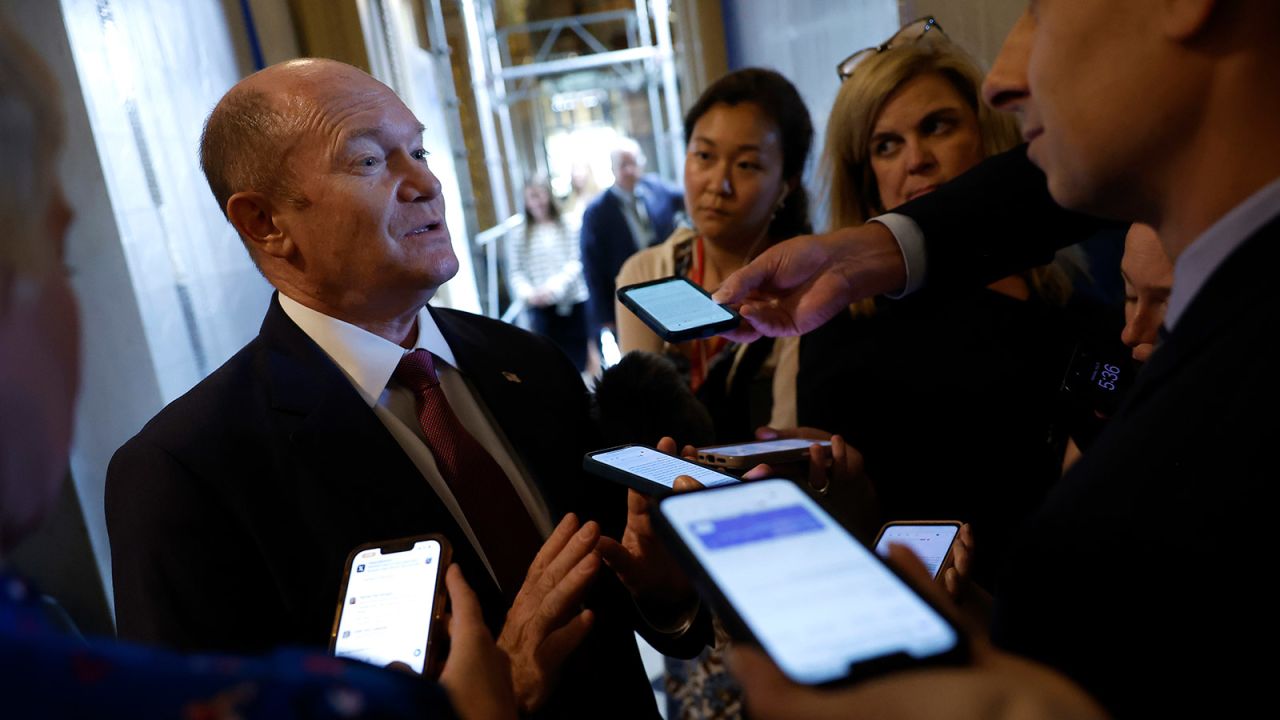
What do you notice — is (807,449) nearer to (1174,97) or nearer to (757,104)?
(1174,97)

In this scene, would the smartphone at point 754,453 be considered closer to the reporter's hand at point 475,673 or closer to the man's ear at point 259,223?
the reporter's hand at point 475,673

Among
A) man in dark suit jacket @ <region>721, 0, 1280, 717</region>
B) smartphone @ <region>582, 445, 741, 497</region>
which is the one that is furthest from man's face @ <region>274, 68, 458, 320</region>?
man in dark suit jacket @ <region>721, 0, 1280, 717</region>

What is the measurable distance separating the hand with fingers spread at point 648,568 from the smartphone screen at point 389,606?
35 cm

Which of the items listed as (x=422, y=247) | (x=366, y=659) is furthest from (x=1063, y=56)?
(x=422, y=247)

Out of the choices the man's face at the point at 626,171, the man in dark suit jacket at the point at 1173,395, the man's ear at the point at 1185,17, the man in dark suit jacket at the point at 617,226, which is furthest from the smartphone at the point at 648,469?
the man's face at the point at 626,171

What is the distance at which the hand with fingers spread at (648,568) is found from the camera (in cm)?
159

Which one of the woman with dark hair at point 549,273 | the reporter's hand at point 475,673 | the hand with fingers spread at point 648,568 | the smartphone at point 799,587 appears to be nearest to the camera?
the smartphone at point 799,587

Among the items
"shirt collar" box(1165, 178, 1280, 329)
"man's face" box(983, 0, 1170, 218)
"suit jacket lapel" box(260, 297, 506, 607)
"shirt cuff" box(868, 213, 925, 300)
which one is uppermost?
"man's face" box(983, 0, 1170, 218)

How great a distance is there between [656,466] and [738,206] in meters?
1.48

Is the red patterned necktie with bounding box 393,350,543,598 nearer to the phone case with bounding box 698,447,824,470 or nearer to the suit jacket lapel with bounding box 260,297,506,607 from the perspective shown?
the suit jacket lapel with bounding box 260,297,506,607

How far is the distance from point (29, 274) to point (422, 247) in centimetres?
124

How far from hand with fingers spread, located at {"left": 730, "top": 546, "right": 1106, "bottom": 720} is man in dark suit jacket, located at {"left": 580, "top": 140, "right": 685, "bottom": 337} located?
13.7 feet

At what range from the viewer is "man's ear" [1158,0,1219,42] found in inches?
29.1

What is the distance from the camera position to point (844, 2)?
3.71m
